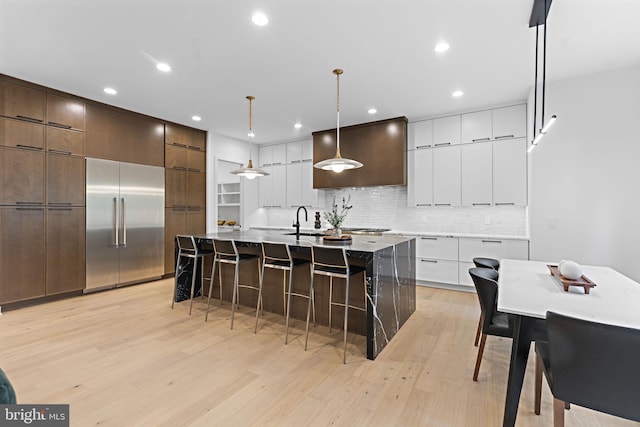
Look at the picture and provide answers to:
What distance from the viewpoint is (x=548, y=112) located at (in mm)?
3742

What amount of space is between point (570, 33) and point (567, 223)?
6.87 ft

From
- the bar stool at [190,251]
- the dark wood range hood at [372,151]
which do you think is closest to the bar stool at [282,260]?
the bar stool at [190,251]

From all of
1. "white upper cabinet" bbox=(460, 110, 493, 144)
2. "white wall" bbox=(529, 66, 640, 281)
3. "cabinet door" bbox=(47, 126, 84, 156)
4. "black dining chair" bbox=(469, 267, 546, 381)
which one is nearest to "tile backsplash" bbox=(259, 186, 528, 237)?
"white wall" bbox=(529, 66, 640, 281)

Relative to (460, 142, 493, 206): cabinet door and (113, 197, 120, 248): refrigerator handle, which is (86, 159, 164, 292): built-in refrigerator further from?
(460, 142, 493, 206): cabinet door

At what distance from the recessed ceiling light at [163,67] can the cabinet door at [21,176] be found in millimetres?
2067

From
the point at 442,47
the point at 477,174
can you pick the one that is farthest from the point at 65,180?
the point at 477,174

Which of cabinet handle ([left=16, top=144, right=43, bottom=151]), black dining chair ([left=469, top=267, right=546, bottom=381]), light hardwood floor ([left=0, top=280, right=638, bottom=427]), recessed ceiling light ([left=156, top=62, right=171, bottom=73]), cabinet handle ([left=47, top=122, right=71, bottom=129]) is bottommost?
light hardwood floor ([left=0, top=280, right=638, bottom=427])

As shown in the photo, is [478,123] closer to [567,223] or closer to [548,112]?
[548,112]

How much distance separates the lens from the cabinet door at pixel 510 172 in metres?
4.46

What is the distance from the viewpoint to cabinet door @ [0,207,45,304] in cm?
Result: 365

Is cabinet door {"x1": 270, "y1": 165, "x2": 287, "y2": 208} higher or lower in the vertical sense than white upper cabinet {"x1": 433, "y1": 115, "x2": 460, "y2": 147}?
lower

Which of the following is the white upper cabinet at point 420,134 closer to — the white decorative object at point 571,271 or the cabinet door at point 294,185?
the cabinet door at point 294,185

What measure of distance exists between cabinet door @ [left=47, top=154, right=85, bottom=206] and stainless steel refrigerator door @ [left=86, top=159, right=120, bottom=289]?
0.09 metres

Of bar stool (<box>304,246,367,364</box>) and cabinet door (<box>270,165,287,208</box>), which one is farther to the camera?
cabinet door (<box>270,165,287,208</box>)
